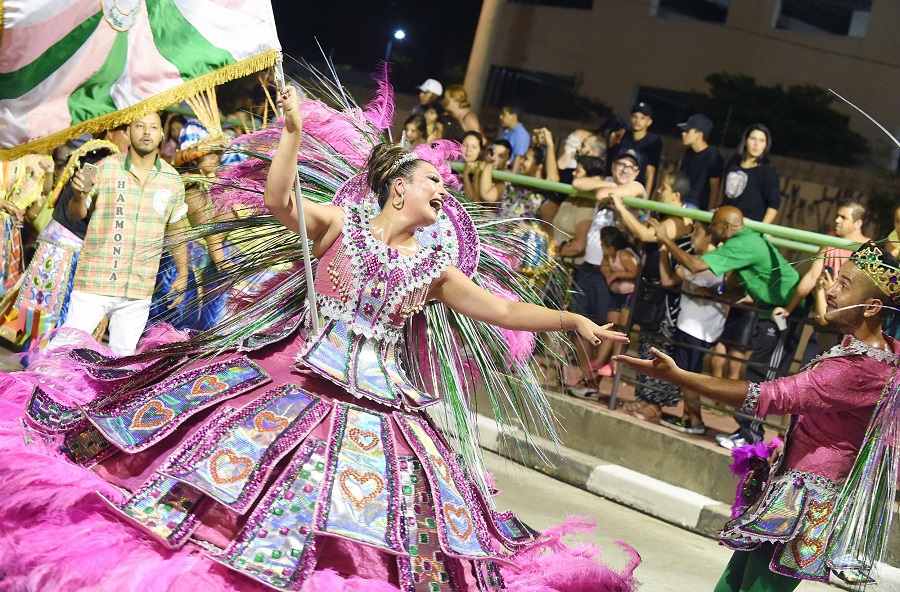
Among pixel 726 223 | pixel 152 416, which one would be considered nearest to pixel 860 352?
pixel 152 416

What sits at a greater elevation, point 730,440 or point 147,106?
point 147,106

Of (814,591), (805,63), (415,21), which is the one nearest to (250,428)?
(814,591)

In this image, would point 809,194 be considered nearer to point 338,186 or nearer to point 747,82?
point 747,82

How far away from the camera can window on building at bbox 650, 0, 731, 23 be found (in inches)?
576

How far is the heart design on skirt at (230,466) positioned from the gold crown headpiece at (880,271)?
7.32 ft

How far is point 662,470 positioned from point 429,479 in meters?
3.65

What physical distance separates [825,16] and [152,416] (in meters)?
11.9

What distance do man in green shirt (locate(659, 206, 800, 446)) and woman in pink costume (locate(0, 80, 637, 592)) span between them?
3005 millimetres

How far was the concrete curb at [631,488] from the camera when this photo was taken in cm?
→ 668

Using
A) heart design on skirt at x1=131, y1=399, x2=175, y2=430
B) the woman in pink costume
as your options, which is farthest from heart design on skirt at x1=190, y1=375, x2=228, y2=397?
heart design on skirt at x1=131, y1=399, x2=175, y2=430

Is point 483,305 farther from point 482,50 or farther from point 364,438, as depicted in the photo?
point 482,50

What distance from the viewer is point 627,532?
6.40 m

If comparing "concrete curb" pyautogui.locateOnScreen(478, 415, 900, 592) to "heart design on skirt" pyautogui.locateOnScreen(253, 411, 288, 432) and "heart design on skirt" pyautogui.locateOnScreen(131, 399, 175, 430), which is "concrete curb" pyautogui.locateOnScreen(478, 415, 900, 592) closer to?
"heart design on skirt" pyautogui.locateOnScreen(253, 411, 288, 432)

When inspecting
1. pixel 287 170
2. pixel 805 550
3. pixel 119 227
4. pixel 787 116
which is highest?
pixel 787 116
